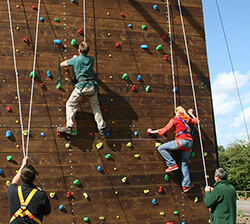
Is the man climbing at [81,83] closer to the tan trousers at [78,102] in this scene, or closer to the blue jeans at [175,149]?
the tan trousers at [78,102]

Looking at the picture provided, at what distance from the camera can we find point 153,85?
4.95 meters

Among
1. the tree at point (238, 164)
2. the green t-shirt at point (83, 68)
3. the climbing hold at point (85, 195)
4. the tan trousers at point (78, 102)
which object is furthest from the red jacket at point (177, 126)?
the tree at point (238, 164)

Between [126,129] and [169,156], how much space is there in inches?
31.8

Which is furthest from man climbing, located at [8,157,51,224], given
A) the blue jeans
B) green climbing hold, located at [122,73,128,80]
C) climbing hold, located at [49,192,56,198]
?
green climbing hold, located at [122,73,128,80]

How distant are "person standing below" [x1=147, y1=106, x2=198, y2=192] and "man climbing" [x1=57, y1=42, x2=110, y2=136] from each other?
104 cm

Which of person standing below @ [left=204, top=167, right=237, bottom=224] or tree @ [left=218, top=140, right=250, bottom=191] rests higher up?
person standing below @ [left=204, top=167, right=237, bottom=224]

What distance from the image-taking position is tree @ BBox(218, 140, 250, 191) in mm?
25609

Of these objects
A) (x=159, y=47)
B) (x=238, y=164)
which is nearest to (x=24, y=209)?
(x=159, y=47)

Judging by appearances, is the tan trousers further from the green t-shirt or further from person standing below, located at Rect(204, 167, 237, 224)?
person standing below, located at Rect(204, 167, 237, 224)

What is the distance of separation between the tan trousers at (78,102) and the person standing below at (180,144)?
2.75ft

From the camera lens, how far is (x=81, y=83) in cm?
432

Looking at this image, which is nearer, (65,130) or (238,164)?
(65,130)

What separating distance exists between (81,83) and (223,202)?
250cm

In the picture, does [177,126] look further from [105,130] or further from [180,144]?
[105,130]
